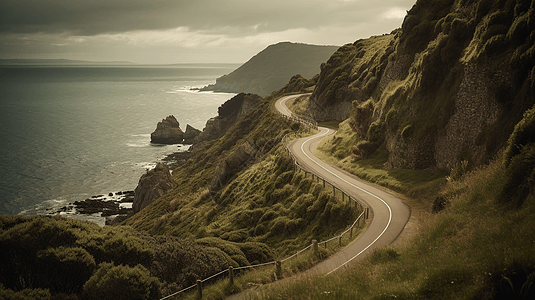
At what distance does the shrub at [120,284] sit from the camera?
1266cm

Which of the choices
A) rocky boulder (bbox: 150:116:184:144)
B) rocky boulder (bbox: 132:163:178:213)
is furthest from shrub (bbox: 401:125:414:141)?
rocky boulder (bbox: 150:116:184:144)

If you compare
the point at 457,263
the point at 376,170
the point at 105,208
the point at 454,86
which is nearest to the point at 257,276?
the point at 457,263

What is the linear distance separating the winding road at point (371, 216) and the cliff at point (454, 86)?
171 inches

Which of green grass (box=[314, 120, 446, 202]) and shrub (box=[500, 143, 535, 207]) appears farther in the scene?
green grass (box=[314, 120, 446, 202])

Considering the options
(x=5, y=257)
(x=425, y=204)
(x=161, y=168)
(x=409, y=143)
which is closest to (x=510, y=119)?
(x=425, y=204)

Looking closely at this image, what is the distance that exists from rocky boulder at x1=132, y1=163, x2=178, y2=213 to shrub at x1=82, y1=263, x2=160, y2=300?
50.0 meters

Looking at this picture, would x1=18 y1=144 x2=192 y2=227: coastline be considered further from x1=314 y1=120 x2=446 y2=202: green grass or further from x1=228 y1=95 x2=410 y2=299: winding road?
x1=228 y1=95 x2=410 y2=299: winding road

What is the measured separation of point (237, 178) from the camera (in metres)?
46.1

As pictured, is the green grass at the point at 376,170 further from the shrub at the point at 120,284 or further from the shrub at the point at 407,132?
the shrub at the point at 120,284

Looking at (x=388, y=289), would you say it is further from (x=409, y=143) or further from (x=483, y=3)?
(x=483, y=3)

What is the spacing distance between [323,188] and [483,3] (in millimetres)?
19080

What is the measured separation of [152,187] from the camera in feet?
206

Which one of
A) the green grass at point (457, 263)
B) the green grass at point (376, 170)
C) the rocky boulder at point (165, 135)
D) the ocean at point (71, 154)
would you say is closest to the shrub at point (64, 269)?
the green grass at point (457, 263)

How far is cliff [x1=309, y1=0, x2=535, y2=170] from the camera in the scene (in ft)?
69.5
